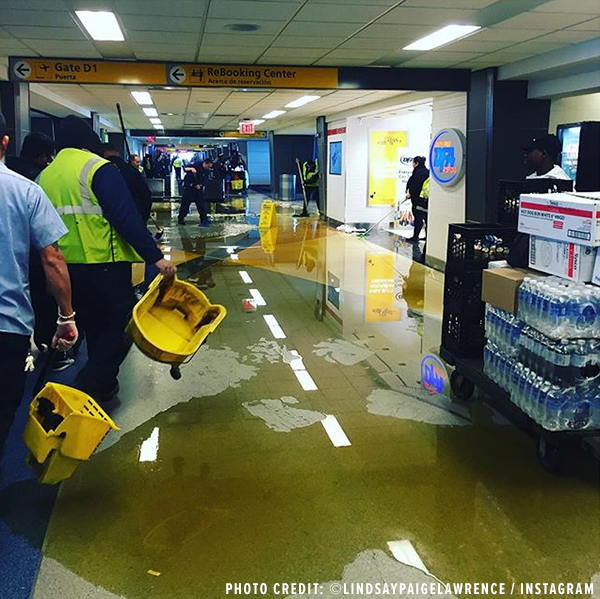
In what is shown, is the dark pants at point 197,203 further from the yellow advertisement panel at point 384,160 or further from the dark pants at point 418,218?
the dark pants at point 418,218

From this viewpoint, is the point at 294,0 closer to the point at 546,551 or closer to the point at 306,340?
the point at 306,340

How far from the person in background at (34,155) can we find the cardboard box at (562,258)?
3439 millimetres

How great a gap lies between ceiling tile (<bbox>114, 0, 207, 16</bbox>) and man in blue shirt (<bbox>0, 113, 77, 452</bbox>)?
2.80 metres

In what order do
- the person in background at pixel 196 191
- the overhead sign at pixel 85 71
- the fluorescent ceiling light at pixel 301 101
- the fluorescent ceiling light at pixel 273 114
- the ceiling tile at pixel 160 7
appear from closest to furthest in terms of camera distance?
1. the ceiling tile at pixel 160 7
2. the overhead sign at pixel 85 71
3. the fluorescent ceiling light at pixel 301 101
4. the fluorescent ceiling light at pixel 273 114
5. the person in background at pixel 196 191

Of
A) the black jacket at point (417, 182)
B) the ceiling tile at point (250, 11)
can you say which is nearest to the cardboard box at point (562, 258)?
the ceiling tile at point (250, 11)

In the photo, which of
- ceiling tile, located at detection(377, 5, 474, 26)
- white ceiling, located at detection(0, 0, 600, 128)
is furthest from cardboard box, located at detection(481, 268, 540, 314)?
ceiling tile, located at detection(377, 5, 474, 26)

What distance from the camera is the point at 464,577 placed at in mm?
2426

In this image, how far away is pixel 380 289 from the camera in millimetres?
7688

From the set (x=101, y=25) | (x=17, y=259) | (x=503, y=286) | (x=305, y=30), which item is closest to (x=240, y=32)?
(x=305, y=30)

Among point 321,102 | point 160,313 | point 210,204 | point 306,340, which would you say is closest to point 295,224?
point 321,102

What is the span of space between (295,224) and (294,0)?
10489 mm

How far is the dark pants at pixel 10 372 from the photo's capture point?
2.44 meters

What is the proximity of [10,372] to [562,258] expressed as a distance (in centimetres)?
265

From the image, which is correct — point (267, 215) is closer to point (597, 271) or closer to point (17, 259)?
point (597, 271)
